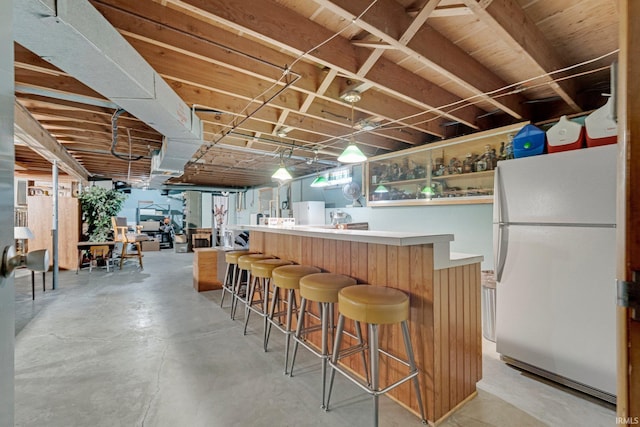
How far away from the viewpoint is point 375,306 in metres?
1.58

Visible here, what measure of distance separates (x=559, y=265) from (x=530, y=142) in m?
1.07

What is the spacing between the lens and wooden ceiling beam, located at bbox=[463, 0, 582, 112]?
1633 millimetres

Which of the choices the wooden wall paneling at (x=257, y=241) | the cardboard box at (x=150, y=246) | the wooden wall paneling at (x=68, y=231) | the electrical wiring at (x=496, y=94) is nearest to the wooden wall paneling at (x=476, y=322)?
the electrical wiring at (x=496, y=94)

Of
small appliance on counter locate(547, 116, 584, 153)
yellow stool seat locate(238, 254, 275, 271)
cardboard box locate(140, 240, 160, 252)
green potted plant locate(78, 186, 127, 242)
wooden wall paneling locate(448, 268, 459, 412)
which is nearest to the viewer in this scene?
wooden wall paneling locate(448, 268, 459, 412)

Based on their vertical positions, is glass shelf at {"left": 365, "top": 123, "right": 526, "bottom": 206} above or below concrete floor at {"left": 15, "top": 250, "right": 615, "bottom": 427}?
above

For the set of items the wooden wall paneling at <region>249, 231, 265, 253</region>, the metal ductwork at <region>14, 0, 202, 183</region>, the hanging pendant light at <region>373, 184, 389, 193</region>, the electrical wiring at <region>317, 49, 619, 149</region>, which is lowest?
the wooden wall paneling at <region>249, 231, 265, 253</region>

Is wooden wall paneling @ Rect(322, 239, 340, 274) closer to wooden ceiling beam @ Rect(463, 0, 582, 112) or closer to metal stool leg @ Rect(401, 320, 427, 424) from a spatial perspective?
metal stool leg @ Rect(401, 320, 427, 424)

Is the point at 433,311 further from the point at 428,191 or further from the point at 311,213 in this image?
the point at 311,213

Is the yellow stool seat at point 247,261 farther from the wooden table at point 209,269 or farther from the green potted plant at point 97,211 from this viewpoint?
the green potted plant at point 97,211

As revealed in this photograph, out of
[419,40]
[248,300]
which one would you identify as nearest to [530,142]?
[419,40]

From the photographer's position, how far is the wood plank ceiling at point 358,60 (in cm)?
178

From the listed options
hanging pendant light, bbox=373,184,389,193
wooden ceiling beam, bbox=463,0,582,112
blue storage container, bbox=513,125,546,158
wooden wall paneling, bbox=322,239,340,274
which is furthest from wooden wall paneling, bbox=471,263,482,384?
hanging pendant light, bbox=373,184,389,193

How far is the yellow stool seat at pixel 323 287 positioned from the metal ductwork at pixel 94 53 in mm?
1951

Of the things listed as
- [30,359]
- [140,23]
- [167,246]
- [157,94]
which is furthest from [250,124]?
[167,246]
